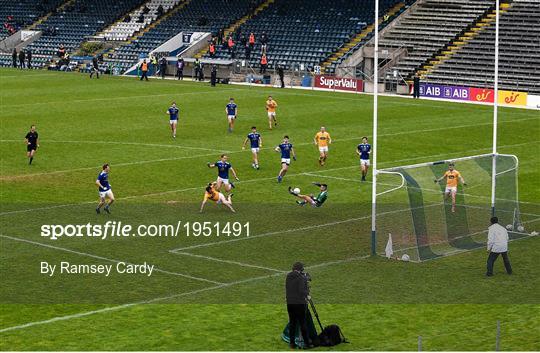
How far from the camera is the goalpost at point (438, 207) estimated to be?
3061 cm

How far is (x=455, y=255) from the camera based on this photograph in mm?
30609

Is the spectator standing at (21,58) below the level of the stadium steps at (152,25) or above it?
below

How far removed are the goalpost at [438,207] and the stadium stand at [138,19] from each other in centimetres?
6136

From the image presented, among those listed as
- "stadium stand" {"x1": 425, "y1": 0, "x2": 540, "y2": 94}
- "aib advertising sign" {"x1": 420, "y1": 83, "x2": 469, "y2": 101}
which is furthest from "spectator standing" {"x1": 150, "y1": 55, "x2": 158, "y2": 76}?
"aib advertising sign" {"x1": 420, "y1": 83, "x2": 469, "y2": 101}

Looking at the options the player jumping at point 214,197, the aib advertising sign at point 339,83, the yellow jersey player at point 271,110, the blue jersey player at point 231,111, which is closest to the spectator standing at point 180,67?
the aib advertising sign at point 339,83

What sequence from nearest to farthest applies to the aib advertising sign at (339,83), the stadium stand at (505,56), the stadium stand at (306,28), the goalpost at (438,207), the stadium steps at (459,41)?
1. the goalpost at (438,207)
2. the stadium stand at (505,56)
3. the stadium steps at (459,41)
4. the aib advertising sign at (339,83)
5. the stadium stand at (306,28)

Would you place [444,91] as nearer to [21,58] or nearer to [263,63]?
[263,63]

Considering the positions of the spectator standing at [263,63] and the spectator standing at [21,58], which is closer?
the spectator standing at [263,63]

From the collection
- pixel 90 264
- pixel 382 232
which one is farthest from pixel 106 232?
pixel 382 232

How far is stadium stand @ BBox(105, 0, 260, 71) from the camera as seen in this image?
88.7 m

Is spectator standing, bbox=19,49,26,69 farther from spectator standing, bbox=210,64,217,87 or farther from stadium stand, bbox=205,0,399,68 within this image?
spectator standing, bbox=210,64,217,87

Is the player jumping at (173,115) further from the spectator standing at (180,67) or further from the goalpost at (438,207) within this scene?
the spectator standing at (180,67)

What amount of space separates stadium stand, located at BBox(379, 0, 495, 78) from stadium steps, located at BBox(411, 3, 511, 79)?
24 cm

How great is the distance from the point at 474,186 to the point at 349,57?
43267 mm
